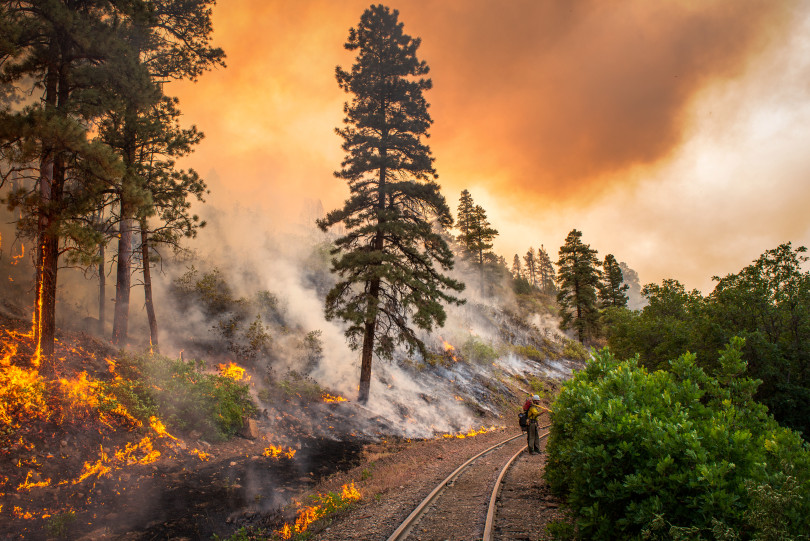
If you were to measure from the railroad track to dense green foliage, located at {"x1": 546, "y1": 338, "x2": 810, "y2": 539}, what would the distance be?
230 cm

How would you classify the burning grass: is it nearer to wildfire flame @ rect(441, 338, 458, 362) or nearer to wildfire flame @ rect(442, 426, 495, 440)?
wildfire flame @ rect(442, 426, 495, 440)

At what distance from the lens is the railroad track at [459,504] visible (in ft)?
20.2

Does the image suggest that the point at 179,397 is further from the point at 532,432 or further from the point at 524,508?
the point at 532,432

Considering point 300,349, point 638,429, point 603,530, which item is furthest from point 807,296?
point 300,349

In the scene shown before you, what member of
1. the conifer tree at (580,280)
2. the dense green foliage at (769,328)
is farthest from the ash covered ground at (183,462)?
the conifer tree at (580,280)

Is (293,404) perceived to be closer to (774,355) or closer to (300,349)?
(300,349)

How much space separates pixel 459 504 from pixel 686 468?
501 centimetres

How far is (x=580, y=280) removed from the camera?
36844 mm

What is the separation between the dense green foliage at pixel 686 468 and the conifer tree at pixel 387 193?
34.7 feet

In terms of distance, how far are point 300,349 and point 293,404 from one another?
13.7 feet

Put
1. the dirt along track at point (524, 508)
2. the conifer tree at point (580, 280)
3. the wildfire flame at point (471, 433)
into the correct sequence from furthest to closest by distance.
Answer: the conifer tree at point (580, 280) < the wildfire flame at point (471, 433) < the dirt along track at point (524, 508)

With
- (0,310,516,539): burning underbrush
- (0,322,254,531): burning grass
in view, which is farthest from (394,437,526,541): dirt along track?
(0,322,254,531): burning grass

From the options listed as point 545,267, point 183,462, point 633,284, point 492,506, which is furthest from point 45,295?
point 633,284

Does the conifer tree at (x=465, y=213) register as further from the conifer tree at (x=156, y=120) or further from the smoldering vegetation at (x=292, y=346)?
the conifer tree at (x=156, y=120)
